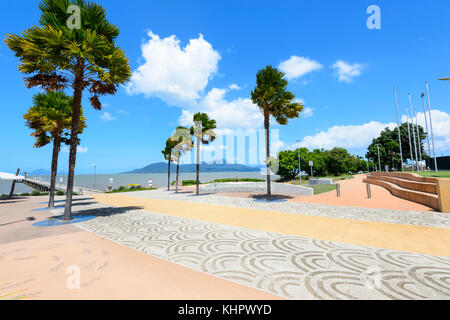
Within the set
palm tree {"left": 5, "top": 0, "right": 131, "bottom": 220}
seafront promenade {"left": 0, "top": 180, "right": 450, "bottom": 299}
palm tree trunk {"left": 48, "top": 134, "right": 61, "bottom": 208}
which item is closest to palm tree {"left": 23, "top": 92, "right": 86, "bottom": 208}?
palm tree trunk {"left": 48, "top": 134, "right": 61, "bottom": 208}

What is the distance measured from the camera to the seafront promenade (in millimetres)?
3137

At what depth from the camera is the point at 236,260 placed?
430 centimetres

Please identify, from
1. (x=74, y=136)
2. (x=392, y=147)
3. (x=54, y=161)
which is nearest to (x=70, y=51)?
(x=74, y=136)

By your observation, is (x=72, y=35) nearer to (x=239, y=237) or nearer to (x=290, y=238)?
(x=239, y=237)

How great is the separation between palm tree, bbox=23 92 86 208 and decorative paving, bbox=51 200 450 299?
1031 centimetres

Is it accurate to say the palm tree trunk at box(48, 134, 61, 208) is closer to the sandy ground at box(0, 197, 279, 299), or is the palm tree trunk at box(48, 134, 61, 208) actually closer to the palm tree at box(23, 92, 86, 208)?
the palm tree at box(23, 92, 86, 208)

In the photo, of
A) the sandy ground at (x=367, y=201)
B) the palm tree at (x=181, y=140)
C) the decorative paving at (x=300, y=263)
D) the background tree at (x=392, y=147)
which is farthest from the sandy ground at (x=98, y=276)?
the background tree at (x=392, y=147)

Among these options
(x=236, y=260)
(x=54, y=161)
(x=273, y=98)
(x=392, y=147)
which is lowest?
(x=236, y=260)

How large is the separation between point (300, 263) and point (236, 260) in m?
1.42

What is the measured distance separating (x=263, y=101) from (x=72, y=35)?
40.0ft

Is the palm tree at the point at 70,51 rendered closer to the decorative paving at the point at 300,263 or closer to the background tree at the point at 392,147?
the decorative paving at the point at 300,263

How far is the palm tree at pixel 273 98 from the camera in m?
14.7

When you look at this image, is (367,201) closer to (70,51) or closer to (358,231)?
(358,231)

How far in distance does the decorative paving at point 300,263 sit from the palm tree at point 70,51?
23.8 ft
